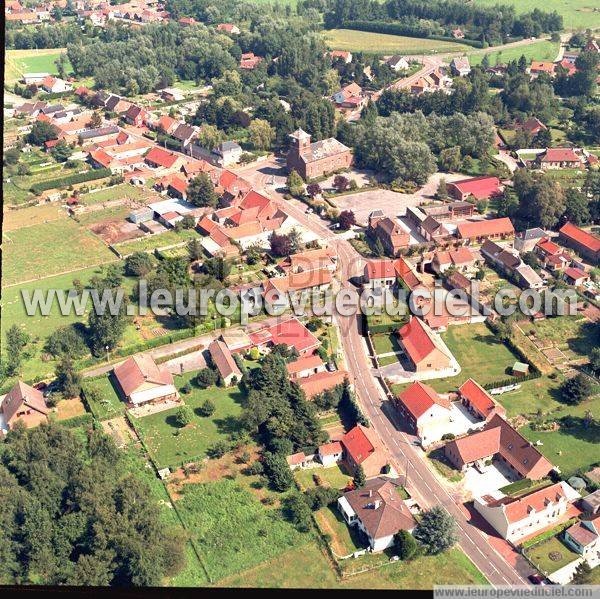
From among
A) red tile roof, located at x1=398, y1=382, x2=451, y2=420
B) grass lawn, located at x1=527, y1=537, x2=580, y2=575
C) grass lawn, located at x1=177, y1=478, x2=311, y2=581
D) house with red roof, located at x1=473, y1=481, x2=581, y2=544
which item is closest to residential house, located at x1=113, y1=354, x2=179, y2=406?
grass lawn, located at x1=177, y1=478, x2=311, y2=581

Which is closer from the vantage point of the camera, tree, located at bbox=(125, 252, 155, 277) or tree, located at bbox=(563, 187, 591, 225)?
tree, located at bbox=(125, 252, 155, 277)

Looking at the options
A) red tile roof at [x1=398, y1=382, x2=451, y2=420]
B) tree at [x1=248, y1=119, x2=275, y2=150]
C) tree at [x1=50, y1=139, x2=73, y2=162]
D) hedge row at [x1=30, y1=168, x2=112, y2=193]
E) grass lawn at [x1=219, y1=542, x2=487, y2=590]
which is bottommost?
grass lawn at [x1=219, y1=542, x2=487, y2=590]

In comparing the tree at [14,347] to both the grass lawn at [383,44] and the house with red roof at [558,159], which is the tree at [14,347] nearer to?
the house with red roof at [558,159]

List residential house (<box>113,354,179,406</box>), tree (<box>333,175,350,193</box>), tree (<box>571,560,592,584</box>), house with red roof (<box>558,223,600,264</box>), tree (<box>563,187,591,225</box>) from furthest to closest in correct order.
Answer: tree (<box>333,175,350,193</box>) → tree (<box>563,187,591,225</box>) → house with red roof (<box>558,223,600,264</box>) → residential house (<box>113,354,179,406</box>) → tree (<box>571,560,592,584</box>)

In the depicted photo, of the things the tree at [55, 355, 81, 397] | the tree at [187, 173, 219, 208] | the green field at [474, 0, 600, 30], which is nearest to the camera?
the tree at [55, 355, 81, 397]

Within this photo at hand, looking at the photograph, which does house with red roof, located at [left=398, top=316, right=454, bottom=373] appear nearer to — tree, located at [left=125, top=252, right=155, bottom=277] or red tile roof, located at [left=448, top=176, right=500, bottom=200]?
tree, located at [left=125, top=252, right=155, bottom=277]

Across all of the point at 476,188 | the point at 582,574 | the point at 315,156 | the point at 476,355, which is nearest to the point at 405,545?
the point at 582,574
